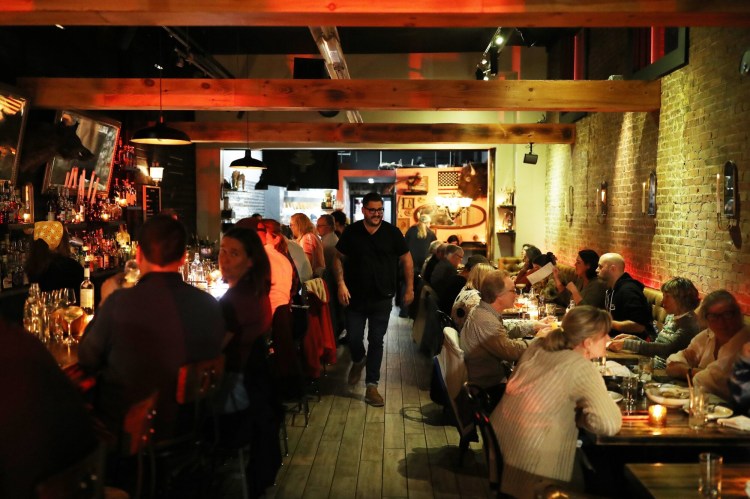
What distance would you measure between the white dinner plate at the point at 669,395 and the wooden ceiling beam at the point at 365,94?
15.0 ft

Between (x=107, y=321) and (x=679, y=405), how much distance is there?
2.61 meters

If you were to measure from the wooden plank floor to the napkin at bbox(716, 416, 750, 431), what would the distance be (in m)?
1.58

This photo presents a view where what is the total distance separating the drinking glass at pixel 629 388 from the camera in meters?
3.35

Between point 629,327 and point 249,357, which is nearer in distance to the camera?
point 249,357

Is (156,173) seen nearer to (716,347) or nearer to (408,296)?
(408,296)

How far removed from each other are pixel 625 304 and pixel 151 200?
725cm

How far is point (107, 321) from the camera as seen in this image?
110 inches

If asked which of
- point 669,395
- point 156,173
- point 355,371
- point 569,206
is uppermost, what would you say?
point 156,173

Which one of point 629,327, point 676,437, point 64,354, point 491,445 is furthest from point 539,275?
point 64,354

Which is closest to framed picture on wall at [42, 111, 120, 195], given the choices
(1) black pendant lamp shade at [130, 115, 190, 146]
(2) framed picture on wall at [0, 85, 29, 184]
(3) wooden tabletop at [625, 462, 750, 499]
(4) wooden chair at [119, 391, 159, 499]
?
(2) framed picture on wall at [0, 85, 29, 184]

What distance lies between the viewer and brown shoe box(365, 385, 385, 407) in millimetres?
5898

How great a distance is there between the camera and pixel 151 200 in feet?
34.3

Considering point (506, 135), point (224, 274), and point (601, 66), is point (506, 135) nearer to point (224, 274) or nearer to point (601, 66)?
point (601, 66)

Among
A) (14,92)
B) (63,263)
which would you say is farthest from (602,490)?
(14,92)
